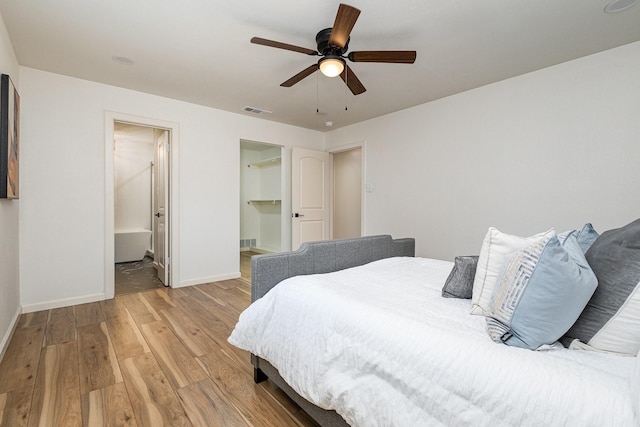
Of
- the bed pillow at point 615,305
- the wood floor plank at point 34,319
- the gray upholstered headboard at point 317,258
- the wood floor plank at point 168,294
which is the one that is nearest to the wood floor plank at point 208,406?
the gray upholstered headboard at point 317,258

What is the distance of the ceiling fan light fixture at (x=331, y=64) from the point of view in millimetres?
2153

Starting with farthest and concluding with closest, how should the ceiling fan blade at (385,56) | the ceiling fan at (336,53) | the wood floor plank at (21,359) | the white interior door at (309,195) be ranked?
the white interior door at (309,195) < the ceiling fan blade at (385,56) < the ceiling fan at (336,53) < the wood floor plank at (21,359)

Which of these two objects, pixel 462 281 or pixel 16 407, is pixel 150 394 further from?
pixel 462 281

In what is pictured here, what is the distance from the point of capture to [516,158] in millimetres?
3086

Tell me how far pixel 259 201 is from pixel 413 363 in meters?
6.10

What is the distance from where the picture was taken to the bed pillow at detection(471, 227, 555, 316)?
4.27 feet

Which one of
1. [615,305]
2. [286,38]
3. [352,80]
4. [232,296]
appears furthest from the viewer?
[232,296]

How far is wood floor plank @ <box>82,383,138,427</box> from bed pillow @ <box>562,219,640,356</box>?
1.95 meters

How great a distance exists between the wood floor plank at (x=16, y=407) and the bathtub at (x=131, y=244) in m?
3.97

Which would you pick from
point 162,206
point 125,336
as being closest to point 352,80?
point 125,336

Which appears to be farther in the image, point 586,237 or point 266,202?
point 266,202

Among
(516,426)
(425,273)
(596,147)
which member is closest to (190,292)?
(425,273)

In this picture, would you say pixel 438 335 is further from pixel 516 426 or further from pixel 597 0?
pixel 597 0

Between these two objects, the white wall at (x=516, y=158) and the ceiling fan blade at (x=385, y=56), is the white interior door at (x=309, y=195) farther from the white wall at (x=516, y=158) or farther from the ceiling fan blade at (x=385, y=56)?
the ceiling fan blade at (x=385, y=56)
